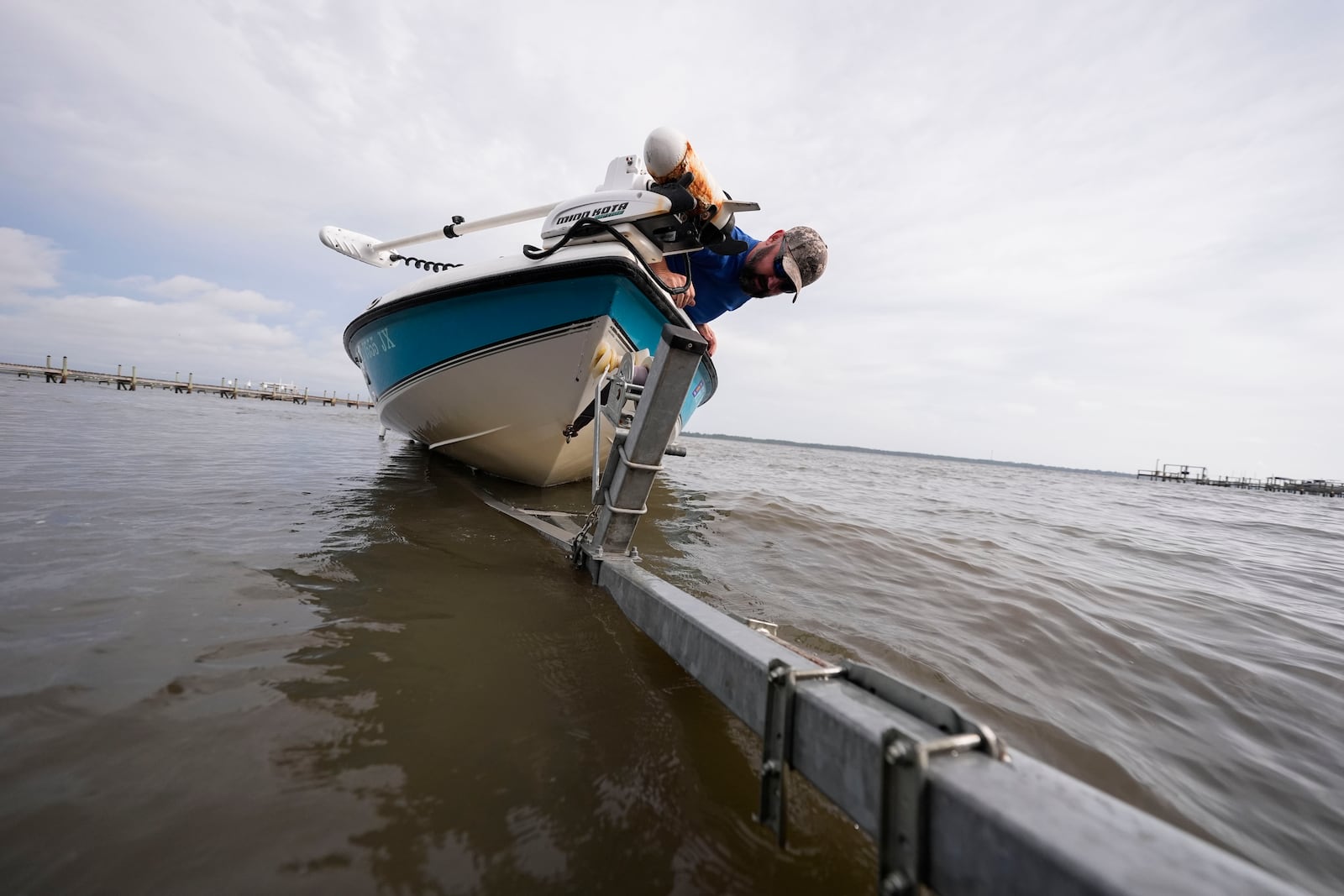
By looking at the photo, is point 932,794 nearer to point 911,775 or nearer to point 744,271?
point 911,775

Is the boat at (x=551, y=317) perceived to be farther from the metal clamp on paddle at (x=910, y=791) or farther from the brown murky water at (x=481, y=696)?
the metal clamp on paddle at (x=910, y=791)

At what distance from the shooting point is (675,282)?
4.62m

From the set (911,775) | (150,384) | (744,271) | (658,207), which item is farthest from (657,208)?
(150,384)

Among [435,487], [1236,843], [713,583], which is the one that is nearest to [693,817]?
[1236,843]

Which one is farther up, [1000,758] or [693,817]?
[1000,758]

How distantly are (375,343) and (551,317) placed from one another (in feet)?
10.6

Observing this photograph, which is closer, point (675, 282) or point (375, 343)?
point (675, 282)

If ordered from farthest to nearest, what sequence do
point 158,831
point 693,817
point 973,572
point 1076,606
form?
1. point 973,572
2. point 1076,606
3. point 693,817
4. point 158,831

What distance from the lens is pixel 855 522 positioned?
6.05 metres

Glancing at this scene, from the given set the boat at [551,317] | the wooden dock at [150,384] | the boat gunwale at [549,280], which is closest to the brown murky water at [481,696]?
the boat at [551,317]

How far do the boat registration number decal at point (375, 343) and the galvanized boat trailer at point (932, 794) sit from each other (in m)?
5.70

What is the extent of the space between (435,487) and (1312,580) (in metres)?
9.05

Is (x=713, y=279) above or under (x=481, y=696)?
above

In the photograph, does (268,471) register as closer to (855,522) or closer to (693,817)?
(693,817)
